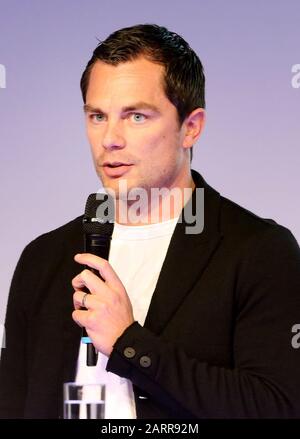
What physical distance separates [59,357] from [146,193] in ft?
1.67

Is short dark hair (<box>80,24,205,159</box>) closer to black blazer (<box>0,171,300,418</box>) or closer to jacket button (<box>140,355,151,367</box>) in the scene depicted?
black blazer (<box>0,171,300,418</box>)

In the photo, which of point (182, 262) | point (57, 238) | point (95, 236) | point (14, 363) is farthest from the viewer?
point (57, 238)

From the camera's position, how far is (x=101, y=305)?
6.15 ft

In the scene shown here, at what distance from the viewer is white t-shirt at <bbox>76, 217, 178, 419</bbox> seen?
6.75ft

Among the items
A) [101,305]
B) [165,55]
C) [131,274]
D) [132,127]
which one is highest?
[165,55]

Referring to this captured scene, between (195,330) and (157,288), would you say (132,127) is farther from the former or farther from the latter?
(195,330)

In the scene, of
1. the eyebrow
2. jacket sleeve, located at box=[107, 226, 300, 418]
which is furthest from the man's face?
jacket sleeve, located at box=[107, 226, 300, 418]

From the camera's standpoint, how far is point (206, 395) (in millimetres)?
1928

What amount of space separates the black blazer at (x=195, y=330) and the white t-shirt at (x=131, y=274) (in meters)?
0.04

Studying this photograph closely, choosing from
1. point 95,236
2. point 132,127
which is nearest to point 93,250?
point 95,236

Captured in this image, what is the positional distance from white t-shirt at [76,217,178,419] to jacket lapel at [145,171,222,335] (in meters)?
0.04

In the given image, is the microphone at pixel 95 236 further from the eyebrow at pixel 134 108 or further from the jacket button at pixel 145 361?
the eyebrow at pixel 134 108

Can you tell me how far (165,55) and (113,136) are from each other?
29 cm

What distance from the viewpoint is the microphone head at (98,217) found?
1938 mm
